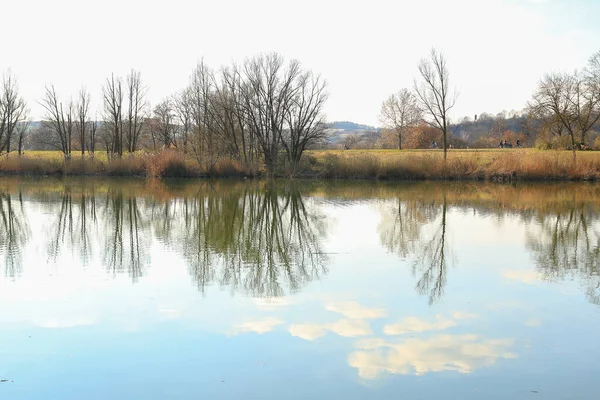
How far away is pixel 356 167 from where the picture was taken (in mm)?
37875

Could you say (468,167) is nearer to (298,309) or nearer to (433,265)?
(433,265)

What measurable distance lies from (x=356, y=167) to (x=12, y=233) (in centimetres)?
2647

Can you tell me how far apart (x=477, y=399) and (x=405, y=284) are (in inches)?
161

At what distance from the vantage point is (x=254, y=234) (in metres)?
14.1

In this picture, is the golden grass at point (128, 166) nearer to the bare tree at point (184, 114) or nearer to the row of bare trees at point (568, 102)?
the bare tree at point (184, 114)

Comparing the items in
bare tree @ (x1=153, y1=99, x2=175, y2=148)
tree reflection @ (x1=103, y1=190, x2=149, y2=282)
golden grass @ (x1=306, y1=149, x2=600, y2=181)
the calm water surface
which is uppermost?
bare tree @ (x1=153, y1=99, x2=175, y2=148)

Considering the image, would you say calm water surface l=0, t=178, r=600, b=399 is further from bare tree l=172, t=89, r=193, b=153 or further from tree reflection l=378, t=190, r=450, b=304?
bare tree l=172, t=89, r=193, b=153

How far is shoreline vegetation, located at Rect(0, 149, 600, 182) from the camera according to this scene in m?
34.9

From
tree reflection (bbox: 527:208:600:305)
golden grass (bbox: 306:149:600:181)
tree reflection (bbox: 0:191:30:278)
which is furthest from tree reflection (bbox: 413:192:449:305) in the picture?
golden grass (bbox: 306:149:600:181)

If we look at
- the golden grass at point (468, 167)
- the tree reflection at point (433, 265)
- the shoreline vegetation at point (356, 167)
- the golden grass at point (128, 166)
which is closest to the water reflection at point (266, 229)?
the tree reflection at point (433, 265)

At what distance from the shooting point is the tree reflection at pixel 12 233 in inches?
405

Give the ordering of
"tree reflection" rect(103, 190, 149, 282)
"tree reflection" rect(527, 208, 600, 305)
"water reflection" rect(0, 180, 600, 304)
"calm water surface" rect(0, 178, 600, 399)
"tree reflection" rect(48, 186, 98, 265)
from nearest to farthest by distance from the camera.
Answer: "calm water surface" rect(0, 178, 600, 399) → "tree reflection" rect(527, 208, 600, 305) → "water reflection" rect(0, 180, 600, 304) → "tree reflection" rect(103, 190, 149, 282) → "tree reflection" rect(48, 186, 98, 265)

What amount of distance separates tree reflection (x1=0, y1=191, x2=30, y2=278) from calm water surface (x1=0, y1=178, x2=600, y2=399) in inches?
3.5

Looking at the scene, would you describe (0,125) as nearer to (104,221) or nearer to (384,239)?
(104,221)
